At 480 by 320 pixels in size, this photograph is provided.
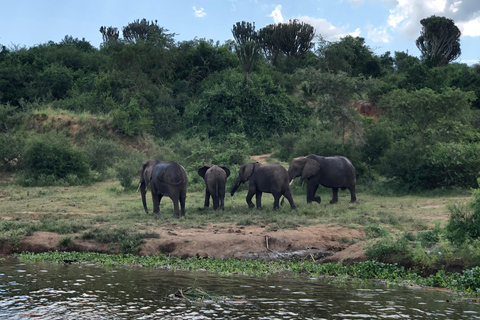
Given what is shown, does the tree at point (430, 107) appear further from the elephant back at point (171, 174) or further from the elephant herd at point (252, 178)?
the elephant back at point (171, 174)

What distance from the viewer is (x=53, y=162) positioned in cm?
2452

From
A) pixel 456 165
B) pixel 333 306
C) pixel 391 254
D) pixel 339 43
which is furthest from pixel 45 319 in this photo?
pixel 339 43

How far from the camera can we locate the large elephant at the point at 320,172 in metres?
18.7

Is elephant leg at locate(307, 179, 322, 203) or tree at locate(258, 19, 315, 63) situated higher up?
tree at locate(258, 19, 315, 63)

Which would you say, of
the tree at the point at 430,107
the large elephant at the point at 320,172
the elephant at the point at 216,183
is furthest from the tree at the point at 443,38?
the elephant at the point at 216,183

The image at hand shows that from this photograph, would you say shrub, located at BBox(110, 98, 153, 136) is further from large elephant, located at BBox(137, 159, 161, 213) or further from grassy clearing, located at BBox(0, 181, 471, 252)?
large elephant, located at BBox(137, 159, 161, 213)

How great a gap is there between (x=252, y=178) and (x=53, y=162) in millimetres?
11310

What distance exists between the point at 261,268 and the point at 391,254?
94.6 inches

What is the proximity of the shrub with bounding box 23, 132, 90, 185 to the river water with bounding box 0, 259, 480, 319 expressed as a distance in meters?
14.3

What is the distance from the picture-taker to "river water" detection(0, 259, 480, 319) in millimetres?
7629

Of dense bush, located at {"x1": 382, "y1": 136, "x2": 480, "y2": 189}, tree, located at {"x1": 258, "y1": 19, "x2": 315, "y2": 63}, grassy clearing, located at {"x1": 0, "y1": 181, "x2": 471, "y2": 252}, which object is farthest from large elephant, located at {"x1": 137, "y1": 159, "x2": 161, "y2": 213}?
tree, located at {"x1": 258, "y1": 19, "x2": 315, "y2": 63}

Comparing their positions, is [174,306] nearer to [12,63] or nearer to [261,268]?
[261,268]

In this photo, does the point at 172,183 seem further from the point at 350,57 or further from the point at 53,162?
the point at 350,57

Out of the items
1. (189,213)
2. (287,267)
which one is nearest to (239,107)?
(189,213)
